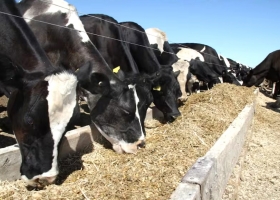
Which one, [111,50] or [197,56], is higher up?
[111,50]

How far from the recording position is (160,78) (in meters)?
6.93

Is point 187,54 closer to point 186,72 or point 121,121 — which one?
point 186,72

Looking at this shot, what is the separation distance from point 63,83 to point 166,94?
3737mm

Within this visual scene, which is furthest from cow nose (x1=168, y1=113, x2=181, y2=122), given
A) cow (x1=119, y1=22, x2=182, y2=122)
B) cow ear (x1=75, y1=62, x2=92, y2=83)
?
cow ear (x1=75, y1=62, x2=92, y2=83)

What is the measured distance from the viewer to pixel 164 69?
23.9 feet

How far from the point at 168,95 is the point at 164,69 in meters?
0.75

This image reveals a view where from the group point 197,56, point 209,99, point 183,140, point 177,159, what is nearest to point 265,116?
point 209,99

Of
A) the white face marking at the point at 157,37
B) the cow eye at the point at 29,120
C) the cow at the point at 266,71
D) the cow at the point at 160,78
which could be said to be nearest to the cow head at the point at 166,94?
the cow at the point at 160,78

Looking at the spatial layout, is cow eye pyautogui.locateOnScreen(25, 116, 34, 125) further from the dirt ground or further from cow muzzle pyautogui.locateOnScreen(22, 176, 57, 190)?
the dirt ground

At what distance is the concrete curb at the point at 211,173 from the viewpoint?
105 inches

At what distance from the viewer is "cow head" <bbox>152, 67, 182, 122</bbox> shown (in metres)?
6.55

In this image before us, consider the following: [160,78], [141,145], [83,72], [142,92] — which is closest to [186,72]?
[160,78]

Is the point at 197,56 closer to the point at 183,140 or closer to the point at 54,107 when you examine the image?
the point at 183,140

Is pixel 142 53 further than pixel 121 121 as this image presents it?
Yes
